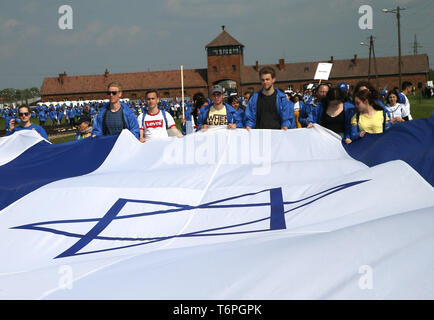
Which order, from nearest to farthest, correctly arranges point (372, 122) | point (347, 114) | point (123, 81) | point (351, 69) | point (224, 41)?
point (372, 122)
point (347, 114)
point (224, 41)
point (351, 69)
point (123, 81)

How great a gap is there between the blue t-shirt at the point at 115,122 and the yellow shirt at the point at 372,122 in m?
3.07

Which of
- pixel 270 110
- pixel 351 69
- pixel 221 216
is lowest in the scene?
pixel 221 216

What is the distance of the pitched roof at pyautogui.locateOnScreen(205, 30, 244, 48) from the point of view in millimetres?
70500

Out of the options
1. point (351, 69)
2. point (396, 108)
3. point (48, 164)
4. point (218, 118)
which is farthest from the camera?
point (351, 69)

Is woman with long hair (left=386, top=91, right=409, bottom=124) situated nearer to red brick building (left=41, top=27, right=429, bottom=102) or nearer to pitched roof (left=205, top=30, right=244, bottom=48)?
red brick building (left=41, top=27, right=429, bottom=102)

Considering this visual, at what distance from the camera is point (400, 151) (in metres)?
4.12

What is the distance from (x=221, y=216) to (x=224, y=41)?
69.8 meters

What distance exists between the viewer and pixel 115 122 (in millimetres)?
6164

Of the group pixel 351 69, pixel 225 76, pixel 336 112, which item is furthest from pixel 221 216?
pixel 351 69

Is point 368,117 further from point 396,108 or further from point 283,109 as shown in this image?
point 396,108

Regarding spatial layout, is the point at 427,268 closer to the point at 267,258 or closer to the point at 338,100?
the point at 267,258

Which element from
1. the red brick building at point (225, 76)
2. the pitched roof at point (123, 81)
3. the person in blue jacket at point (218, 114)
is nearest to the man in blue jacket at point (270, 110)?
the person in blue jacket at point (218, 114)

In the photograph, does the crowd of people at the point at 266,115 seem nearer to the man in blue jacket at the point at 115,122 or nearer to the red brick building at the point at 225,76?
the man in blue jacket at the point at 115,122
